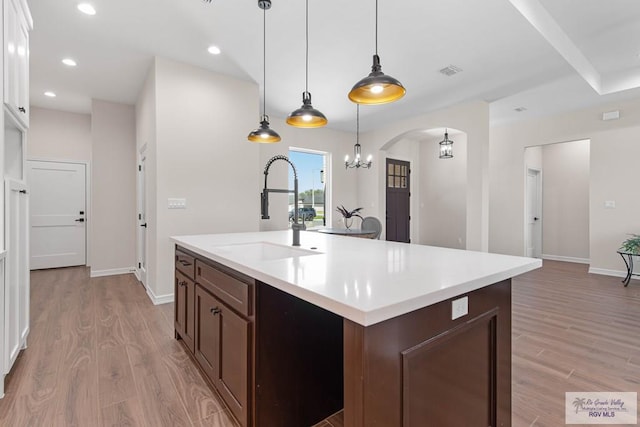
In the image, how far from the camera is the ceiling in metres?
2.81

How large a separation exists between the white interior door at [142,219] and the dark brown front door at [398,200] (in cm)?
A: 496

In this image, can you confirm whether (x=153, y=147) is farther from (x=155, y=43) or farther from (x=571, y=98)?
(x=571, y=98)

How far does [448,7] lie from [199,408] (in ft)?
11.7

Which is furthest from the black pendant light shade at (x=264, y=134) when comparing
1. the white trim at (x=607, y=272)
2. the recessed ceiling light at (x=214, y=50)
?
the white trim at (x=607, y=272)

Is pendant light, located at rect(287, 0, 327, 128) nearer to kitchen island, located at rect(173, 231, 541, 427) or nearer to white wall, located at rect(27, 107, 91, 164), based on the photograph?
kitchen island, located at rect(173, 231, 541, 427)

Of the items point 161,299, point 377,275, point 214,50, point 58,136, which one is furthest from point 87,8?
point 58,136

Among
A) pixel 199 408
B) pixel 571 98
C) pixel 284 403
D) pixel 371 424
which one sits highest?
pixel 571 98

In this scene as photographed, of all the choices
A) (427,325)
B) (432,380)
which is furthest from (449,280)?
(432,380)

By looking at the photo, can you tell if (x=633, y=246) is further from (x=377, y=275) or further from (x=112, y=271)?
(x=112, y=271)

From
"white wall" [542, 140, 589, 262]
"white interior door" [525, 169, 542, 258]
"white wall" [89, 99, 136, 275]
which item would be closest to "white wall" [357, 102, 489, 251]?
"white interior door" [525, 169, 542, 258]

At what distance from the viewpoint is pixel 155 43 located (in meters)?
3.39

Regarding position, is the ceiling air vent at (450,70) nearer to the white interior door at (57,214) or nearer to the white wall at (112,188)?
the white wall at (112,188)

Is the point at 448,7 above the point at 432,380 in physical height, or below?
above

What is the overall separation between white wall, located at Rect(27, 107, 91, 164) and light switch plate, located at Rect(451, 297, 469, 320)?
7.02 metres
